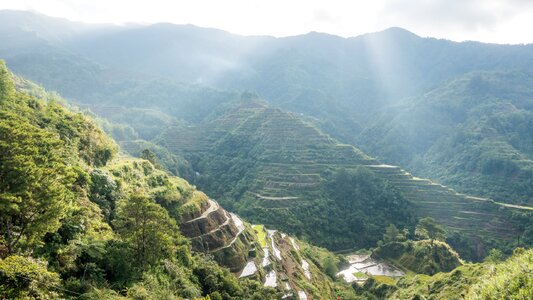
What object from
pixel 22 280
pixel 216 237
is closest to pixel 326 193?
pixel 216 237

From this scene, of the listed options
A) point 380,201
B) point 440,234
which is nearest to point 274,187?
point 380,201

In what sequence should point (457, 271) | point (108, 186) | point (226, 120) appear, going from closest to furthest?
point (108, 186) → point (457, 271) → point (226, 120)

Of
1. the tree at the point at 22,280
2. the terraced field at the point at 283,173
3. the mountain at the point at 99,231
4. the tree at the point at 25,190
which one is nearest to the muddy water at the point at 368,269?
the mountain at the point at 99,231

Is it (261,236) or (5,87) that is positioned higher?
(5,87)

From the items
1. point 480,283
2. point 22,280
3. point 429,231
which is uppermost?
point 22,280

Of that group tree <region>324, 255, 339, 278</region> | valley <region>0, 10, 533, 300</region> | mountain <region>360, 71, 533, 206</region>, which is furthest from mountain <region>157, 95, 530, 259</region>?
mountain <region>360, 71, 533, 206</region>

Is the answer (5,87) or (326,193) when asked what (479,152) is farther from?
(5,87)

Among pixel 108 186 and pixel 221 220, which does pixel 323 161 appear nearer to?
pixel 221 220
